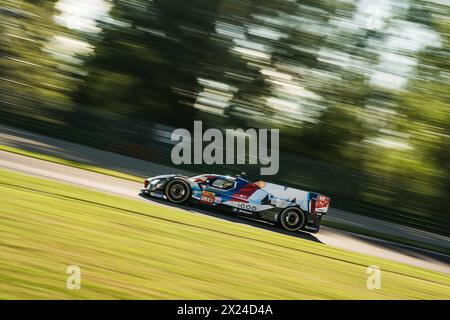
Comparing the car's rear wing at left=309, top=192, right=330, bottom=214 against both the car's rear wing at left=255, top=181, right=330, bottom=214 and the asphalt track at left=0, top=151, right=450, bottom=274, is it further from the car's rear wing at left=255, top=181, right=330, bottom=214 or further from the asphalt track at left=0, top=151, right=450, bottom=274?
the asphalt track at left=0, top=151, right=450, bottom=274

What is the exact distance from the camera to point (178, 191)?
1351 centimetres

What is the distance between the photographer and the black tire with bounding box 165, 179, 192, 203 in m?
13.5

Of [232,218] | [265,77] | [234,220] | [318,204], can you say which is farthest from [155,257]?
[265,77]

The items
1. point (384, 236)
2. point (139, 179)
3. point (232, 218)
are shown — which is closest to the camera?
point (232, 218)

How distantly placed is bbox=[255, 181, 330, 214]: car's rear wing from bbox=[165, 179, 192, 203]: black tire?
1679mm

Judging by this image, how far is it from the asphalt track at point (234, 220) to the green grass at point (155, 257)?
860 mm

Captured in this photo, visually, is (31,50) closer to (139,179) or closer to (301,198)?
(139,179)

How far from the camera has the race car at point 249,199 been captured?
13469 millimetres

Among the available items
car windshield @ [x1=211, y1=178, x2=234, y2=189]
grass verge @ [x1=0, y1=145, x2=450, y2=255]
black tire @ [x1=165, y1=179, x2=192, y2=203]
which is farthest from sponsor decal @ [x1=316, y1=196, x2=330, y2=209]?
grass verge @ [x1=0, y1=145, x2=450, y2=255]

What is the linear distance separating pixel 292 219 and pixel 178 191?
2698 millimetres

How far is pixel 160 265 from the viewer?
7.46 m
